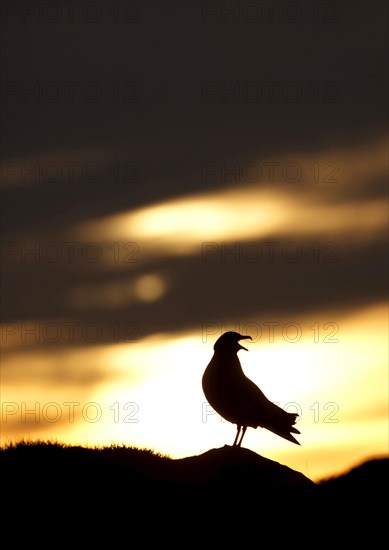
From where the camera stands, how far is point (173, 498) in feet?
63.4

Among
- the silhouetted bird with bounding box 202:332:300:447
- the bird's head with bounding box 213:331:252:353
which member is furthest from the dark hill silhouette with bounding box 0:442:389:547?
the bird's head with bounding box 213:331:252:353

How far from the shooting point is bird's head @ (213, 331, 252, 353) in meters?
22.0

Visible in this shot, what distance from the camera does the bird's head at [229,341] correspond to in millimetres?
22016

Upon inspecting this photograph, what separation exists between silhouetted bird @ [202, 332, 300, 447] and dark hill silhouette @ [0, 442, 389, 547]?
83cm

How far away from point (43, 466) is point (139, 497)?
2184 mm

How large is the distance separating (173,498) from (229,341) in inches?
155

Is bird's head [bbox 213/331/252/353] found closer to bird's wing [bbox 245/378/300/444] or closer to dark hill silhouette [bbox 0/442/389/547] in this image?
bird's wing [bbox 245/378/300/444]

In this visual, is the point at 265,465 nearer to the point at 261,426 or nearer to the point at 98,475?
the point at 261,426

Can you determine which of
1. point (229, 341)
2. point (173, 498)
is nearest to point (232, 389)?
point (229, 341)

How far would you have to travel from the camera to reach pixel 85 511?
19.1m

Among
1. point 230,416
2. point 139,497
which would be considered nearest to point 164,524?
point 139,497

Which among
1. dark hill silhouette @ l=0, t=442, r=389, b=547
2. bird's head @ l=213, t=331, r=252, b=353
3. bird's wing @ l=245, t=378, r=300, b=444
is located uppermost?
bird's head @ l=213, t=331, r=252, b=353

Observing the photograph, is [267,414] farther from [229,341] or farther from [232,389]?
[229,341]

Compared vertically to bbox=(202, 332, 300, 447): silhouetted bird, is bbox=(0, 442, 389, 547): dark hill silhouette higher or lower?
lower
